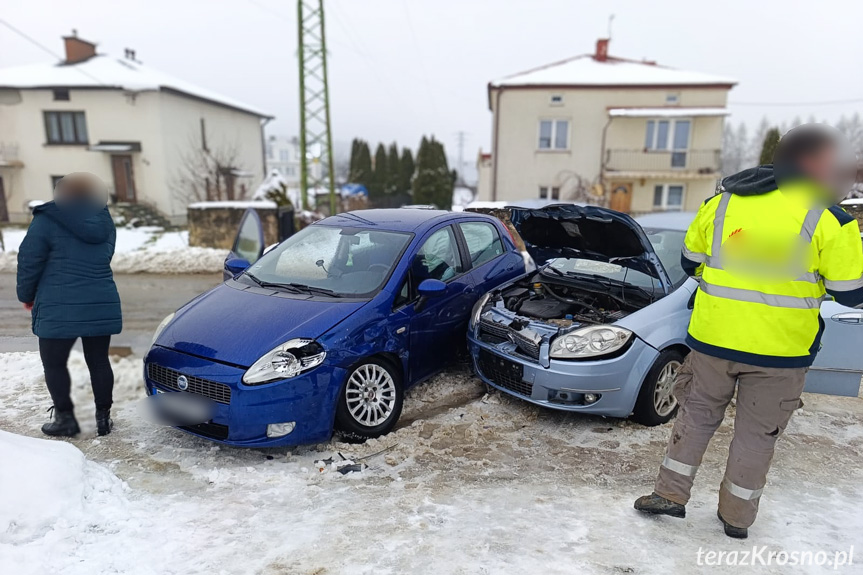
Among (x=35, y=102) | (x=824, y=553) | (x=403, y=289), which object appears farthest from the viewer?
(x=35, y=102)

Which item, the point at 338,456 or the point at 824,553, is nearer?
the point at 824,553

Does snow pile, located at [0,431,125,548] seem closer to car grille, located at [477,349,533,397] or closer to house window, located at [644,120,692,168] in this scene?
car grille, located at [477,349,533,397]

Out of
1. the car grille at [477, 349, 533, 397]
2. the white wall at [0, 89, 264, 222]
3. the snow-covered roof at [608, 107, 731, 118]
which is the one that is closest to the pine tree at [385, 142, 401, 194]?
the white wall at [0, 89, 264, 222]

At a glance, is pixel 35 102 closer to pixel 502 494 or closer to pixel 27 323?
pixel 27 323

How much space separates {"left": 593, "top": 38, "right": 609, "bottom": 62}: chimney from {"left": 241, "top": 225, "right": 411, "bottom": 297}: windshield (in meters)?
25.0

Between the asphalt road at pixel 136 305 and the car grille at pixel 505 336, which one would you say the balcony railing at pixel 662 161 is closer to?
the asphalt road at pixel 136 305

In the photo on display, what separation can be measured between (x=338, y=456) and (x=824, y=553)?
9.10ft

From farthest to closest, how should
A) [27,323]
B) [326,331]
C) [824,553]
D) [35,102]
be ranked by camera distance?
[35,102] → [27,323] → [326,331] → [824,553]

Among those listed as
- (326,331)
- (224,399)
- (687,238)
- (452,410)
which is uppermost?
(687,238)

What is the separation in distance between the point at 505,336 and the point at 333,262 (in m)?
1.58

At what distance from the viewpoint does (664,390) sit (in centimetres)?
409

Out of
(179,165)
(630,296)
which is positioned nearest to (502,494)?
(630,296)

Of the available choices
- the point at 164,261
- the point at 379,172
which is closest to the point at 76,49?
the point at 379,172

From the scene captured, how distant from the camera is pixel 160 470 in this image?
3426 mm
